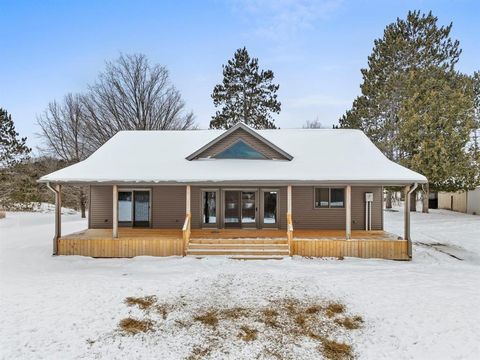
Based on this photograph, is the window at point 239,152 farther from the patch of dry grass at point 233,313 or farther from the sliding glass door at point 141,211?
the patch of dry grass at point 233,313

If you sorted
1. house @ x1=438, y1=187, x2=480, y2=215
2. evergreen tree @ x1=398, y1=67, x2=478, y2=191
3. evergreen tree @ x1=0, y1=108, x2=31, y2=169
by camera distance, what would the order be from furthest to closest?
evergreen tree @ x1=0, y1=108, x2=31, y2=169 < house @ x1=438, y1=187, x2=480, y2=215 < evergreen tree @ x1=398, y1=67, x2=478, y2=191

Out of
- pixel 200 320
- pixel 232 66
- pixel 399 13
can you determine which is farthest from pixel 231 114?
pixel 200 320

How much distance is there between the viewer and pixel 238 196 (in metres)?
14.0

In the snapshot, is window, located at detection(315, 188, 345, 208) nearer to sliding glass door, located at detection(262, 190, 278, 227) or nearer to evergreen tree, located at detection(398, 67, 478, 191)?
sliding glass door, located at detection(262, 190, 278, 227)

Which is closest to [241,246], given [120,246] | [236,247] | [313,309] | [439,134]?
[236,247]

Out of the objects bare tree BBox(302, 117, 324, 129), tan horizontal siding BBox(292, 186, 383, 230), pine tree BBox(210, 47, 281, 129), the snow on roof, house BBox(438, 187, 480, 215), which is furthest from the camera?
bare tree BBox(302, 117, 324, 129)

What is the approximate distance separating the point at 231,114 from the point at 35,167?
19007 millimetres

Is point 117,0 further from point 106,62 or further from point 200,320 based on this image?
point 200,320

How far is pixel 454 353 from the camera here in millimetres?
5156

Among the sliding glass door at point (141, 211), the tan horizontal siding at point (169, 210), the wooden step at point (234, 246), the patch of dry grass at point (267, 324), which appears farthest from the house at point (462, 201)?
the sliding glass door at point (141, 211)

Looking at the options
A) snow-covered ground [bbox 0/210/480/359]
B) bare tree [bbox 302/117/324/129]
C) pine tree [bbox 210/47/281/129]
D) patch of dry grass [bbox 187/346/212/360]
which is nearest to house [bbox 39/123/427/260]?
snow-covered ground [bbox 0/210/480/359]

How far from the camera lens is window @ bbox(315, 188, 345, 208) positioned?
14.1 m

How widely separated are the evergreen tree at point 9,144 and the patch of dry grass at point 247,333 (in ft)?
89.8

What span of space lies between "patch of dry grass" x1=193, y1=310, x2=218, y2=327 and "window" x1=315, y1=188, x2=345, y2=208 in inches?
346
